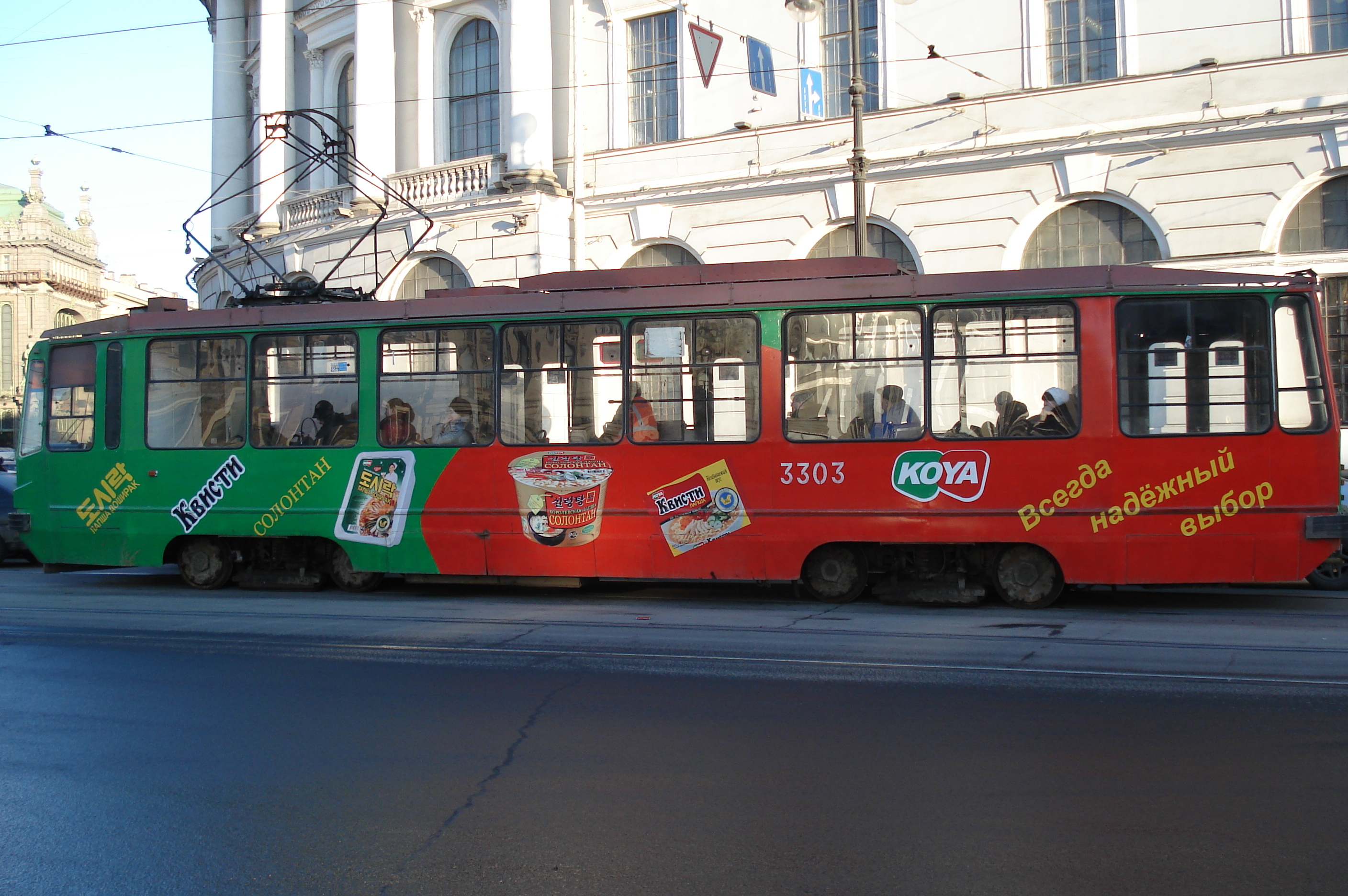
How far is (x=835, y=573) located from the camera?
36.2 feet

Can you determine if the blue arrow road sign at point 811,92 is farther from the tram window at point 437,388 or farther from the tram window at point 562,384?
the tram window at point 437,388

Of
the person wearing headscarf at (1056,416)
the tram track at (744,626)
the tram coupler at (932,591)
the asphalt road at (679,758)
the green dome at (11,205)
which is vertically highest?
the green dome at (11,205)

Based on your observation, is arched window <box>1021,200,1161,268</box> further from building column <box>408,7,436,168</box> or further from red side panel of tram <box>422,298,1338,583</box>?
building column <box>408,7,436,168</box>

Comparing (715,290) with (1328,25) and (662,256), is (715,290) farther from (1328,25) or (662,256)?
(1328,25)

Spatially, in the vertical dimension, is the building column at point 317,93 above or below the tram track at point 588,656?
above

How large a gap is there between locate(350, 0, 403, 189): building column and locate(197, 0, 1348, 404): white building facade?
48mm

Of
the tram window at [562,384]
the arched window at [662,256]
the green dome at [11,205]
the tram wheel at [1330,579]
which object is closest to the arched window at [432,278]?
the arched window at [662,256]

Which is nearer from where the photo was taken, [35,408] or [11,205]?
[35,408]

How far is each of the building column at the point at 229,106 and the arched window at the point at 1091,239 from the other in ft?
73.7

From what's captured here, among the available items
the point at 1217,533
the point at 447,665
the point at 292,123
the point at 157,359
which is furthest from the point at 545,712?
the point at 292,123

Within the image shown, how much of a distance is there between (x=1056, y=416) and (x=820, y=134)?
1176 cm

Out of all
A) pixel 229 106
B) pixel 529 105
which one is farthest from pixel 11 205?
pixel 529 105

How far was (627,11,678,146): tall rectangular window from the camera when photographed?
22688 millimetres

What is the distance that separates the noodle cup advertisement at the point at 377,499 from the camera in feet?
38.5
